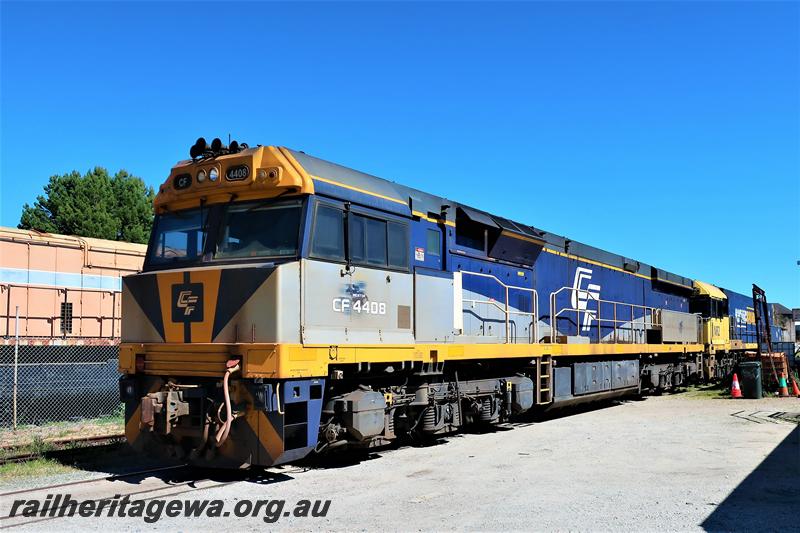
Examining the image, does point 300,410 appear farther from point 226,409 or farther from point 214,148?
point 214,148

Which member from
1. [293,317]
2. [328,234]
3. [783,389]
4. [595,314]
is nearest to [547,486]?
[293,317]

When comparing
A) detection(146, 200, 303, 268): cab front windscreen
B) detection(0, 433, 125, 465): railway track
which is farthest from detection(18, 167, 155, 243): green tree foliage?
detection(146, 200, 303, 268): cab front windscreen

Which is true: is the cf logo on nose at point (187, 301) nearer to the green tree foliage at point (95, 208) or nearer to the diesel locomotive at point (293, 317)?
the diesel locomotive at point (293, 317)

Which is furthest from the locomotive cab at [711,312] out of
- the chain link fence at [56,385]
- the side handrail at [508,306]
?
the chain link fence at [56,385]

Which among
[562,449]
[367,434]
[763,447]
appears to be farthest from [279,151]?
[763,447]

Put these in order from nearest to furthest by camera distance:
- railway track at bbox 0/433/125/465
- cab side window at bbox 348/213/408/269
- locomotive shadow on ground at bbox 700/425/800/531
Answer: locomotive shadow on ground at bbox 700/425/800/531 → cab side window at bbox 348/213/408/269 → railway track at bbox 0/433/125/465

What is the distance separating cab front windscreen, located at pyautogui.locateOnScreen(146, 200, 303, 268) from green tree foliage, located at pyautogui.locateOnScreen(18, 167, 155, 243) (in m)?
32.9

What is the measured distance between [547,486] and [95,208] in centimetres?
3788

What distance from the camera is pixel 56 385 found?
13.9m

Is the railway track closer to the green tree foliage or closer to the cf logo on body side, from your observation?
the cf logo on body side

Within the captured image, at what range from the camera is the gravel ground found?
6371mm

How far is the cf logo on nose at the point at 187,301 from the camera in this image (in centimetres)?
820

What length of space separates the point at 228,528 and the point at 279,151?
439cm

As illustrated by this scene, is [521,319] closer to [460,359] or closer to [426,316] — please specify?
[460,359]
